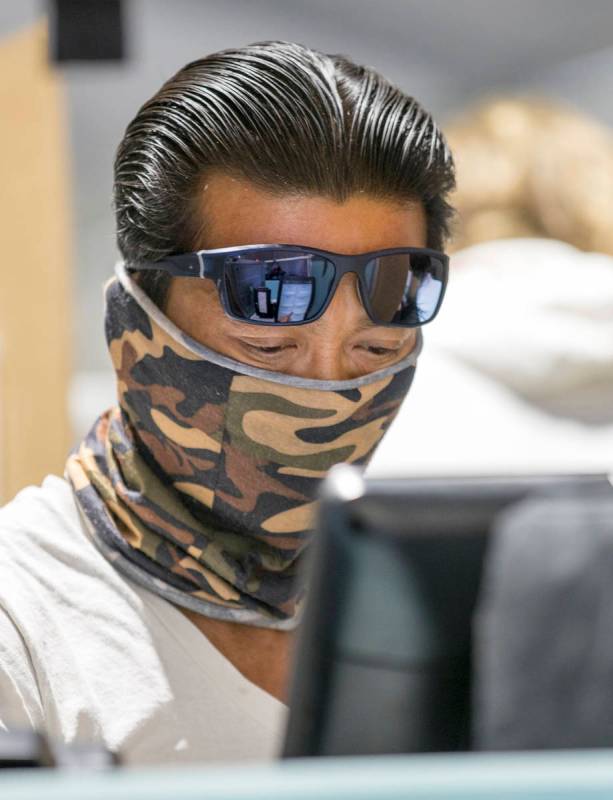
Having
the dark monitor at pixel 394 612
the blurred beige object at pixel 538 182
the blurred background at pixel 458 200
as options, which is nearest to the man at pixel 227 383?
the dark monitor at pixel 394 612

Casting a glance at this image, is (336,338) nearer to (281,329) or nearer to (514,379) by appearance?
(281,329)

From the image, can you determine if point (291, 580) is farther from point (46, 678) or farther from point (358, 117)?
point (358, 117)

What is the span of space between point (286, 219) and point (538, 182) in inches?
96.4

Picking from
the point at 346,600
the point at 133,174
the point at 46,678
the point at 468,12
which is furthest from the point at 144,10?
the point at 346,600

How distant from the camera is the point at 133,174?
2.92 ft

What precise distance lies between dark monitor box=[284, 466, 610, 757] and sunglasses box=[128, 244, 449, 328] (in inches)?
15.3

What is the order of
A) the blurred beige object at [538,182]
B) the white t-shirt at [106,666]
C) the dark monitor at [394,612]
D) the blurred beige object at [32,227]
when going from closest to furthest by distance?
the dark monitor at [394,612]
the white t-shirt at [106,666]
the blurred beige object at [32,227]
the blurred beige object at [538,182]

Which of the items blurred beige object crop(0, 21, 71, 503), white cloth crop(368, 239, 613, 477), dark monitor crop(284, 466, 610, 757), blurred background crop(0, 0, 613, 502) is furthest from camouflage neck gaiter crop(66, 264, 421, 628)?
blurred beige object crop(0, 21, 71, 503)

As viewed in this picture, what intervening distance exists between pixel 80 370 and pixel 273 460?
2.52 metres

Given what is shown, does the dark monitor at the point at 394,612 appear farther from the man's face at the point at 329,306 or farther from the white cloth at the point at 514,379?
the white cloth at the point at 514,379

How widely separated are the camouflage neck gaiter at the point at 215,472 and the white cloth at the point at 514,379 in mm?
1397

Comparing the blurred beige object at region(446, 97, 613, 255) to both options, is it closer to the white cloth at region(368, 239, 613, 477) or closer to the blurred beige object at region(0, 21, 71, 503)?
the white cloth at region(368, 239, 613, 477)

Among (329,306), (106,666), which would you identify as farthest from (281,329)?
(106,666)

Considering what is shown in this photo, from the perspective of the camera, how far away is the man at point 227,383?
0.82 metres
